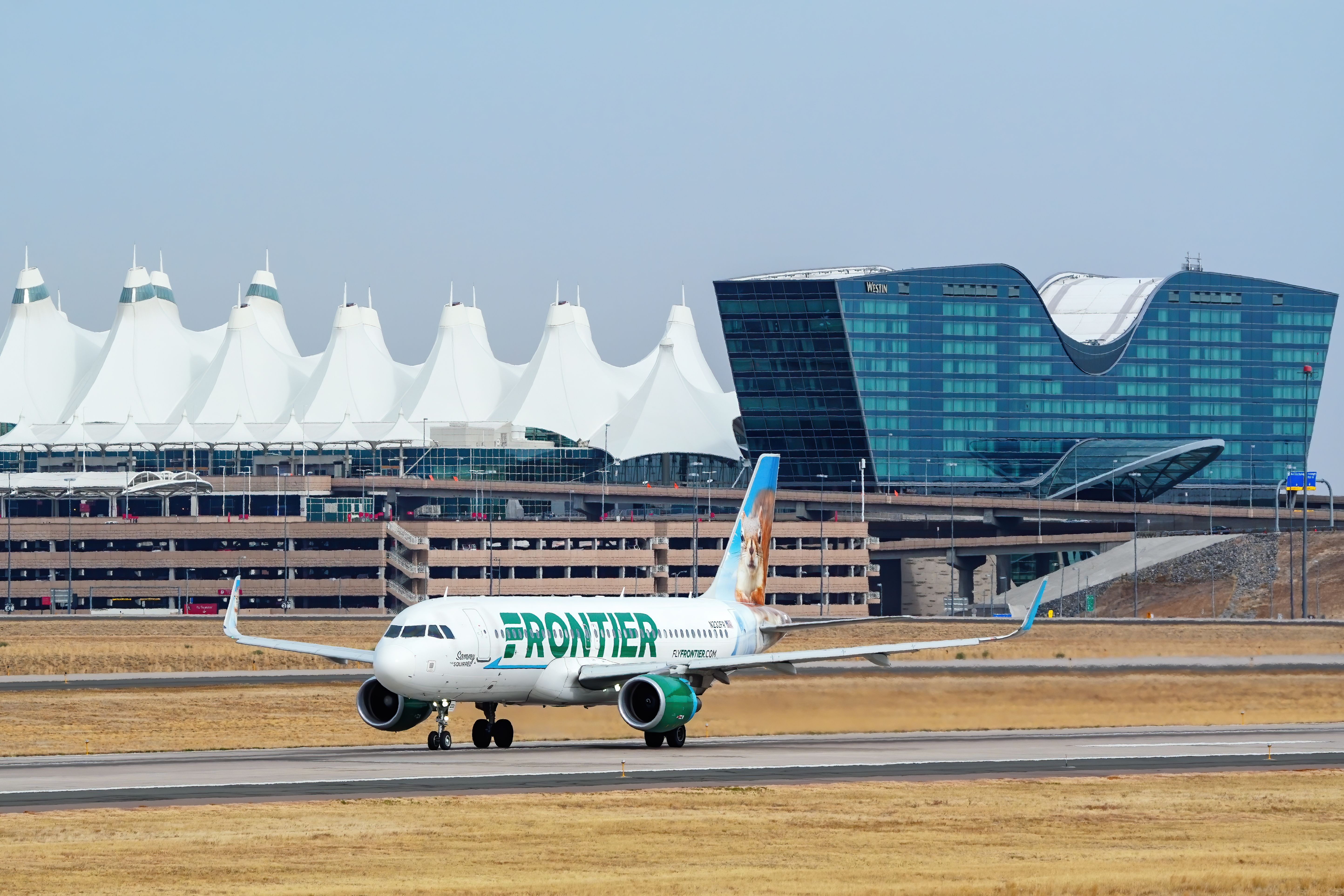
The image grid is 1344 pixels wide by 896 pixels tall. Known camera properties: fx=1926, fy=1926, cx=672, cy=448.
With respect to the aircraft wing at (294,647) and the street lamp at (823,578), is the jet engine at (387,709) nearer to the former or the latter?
the aircraft wing at (294,647)

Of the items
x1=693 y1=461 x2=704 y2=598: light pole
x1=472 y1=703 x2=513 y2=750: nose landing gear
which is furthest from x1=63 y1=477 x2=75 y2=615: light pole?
x1=472 y1=703 x2=513 y2=750: nose landing gear

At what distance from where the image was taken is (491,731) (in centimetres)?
4275

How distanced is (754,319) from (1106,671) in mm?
133988

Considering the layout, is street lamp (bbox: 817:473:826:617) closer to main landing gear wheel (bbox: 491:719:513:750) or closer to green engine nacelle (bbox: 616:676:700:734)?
main landing gear wheel (bbox: 491:719:513:750)

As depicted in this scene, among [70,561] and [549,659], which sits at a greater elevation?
[70,561]

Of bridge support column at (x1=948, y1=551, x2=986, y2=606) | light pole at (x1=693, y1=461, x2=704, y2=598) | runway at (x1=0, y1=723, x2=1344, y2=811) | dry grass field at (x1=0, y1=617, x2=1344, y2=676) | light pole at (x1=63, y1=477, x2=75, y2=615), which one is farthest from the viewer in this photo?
bridge support column at (x1=948, y1=551, x2=986, y2=606)

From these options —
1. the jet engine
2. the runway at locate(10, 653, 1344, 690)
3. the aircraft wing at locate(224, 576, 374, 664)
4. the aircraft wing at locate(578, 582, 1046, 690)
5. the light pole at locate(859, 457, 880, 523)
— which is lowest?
the runway at locate(10, 653, 1344, 690)

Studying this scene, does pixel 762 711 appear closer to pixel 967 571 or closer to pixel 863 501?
pixel 967 571

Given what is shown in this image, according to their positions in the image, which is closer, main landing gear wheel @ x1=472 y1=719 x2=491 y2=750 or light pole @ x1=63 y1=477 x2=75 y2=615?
main landing gear wheel @ x1=472 y1=719 x2=491 y2=750

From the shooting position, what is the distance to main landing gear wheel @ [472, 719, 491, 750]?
4250 cm

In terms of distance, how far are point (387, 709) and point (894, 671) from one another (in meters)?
28.8

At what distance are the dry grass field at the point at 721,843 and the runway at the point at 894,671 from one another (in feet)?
83.6

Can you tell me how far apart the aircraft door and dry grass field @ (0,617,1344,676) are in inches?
1143

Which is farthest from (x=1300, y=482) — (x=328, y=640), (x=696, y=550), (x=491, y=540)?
(x=328, y=640)
